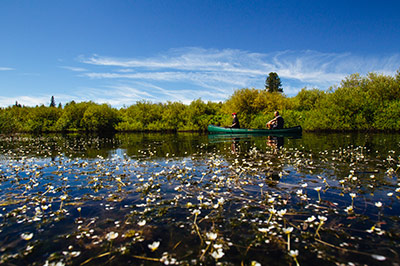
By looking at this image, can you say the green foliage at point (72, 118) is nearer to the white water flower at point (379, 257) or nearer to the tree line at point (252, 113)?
the tree line at point (252, 113)

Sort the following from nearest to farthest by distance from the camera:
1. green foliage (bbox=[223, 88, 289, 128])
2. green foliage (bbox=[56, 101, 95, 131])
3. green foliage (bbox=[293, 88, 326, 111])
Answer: green foliage (bbox=[223, 88, 289, 128]) → green foliage (bbox=[293, 88, 326, 111]) → green foliage (bbox=[56, 101, 95, 131])

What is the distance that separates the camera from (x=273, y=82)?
4584 inches

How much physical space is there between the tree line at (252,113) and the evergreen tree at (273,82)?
42.9 m

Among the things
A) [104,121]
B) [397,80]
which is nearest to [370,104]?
[397,80]

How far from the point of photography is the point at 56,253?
3.49 metres

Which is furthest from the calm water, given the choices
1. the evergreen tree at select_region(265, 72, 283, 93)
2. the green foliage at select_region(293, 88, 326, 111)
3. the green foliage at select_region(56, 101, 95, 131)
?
the evergreen tree at select_region(265, 72, 283, 93)

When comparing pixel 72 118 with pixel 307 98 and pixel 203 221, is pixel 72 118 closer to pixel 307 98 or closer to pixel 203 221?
pixel 307 98

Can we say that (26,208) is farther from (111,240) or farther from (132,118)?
(132,118)

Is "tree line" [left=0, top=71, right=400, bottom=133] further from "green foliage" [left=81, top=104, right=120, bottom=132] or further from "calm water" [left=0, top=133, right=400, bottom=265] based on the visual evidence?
"calm water" [left=0, top=133, right=400, bottom=265]

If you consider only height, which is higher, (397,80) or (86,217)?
(397,80)

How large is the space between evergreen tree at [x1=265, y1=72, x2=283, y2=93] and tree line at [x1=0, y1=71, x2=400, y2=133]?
141 feet

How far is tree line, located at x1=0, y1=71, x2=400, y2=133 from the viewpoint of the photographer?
38375 millimetres

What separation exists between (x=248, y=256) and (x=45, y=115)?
103638mm

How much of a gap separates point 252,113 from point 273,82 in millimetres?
71038
